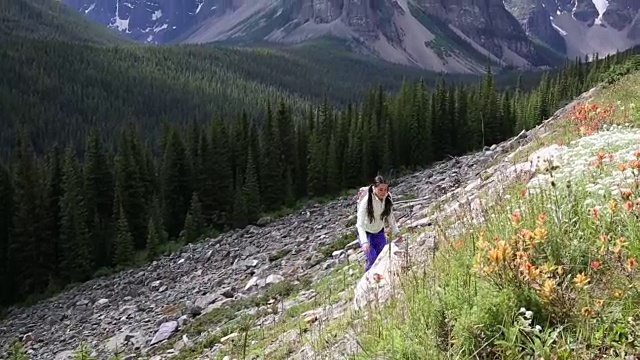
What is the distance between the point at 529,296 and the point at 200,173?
55546 millimetres

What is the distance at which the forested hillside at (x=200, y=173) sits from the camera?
4769 cm

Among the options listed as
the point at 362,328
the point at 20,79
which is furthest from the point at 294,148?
the point at 20,79

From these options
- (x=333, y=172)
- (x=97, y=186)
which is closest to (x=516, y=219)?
(x=333, y=172)

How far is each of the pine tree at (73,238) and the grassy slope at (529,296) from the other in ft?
148

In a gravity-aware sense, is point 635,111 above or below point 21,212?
above

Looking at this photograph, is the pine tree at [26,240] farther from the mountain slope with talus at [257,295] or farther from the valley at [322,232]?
the mountain slope with talus at [257,295]

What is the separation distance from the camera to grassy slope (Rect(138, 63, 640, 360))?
4.23 metres

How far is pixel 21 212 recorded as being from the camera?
1881 inches

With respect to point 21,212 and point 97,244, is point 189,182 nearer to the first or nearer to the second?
point 97,244

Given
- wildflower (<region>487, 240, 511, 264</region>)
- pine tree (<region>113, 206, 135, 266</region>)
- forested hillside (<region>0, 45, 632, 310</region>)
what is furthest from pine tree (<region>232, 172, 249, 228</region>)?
wildflower (<region>487, 240, 511, 264</region>)

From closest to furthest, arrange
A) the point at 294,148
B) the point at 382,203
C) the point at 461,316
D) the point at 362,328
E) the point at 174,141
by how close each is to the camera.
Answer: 1. the point at 461,316
2. the point at 362,328
3. the point at 382,203
4. the point at 174,141
5. the point at 294,148

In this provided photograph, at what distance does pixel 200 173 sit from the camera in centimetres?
5822

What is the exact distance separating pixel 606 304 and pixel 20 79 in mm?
189748

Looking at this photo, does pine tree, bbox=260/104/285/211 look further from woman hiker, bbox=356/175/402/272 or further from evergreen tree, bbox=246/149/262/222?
woman hiker, bbox=356/175/402/272
